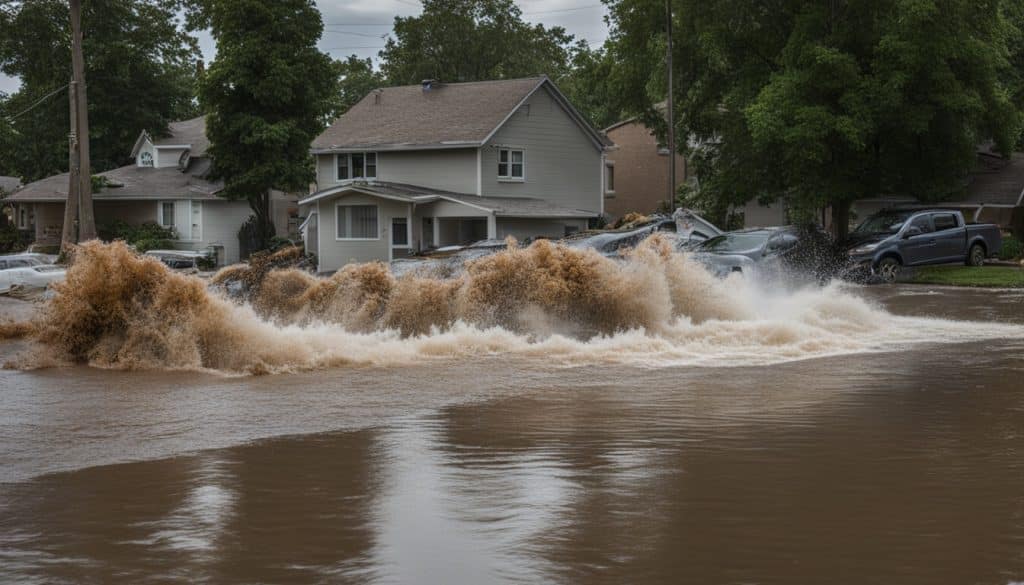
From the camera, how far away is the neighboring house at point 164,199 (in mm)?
50750

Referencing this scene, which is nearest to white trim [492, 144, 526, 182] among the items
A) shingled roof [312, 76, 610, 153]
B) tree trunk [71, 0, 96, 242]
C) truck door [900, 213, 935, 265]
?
shingled roof [312, 76, 610, 153]

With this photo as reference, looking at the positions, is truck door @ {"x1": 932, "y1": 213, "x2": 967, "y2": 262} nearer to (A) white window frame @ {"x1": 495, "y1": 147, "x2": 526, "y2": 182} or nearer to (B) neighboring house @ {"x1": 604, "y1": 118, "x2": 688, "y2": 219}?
(A) white window frame @ {"x1": 495, "y1": 147, "x2": 526, "y2": 182}

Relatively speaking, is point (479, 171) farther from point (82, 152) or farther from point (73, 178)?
point (73, 178)

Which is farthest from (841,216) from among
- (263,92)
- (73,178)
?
(73,178)

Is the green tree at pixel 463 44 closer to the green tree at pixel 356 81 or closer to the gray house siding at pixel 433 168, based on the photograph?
the green tree at pixel 356 81

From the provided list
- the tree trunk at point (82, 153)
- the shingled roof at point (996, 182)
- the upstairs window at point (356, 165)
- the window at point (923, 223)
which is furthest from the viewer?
the upstairs window at point (356, 165)

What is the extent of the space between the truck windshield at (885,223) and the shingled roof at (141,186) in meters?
29.0

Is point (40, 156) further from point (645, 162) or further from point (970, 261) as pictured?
point (970, 261)

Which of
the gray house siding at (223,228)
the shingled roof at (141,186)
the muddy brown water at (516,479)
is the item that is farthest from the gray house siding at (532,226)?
the muddy brown water at (516,479)

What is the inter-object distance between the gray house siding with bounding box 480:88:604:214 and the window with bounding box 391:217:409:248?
3.33 metres

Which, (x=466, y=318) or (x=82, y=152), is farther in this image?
(x=82, y=152)

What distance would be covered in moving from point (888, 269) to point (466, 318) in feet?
55.8

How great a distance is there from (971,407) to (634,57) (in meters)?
32.4

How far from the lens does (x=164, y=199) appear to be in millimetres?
51156
